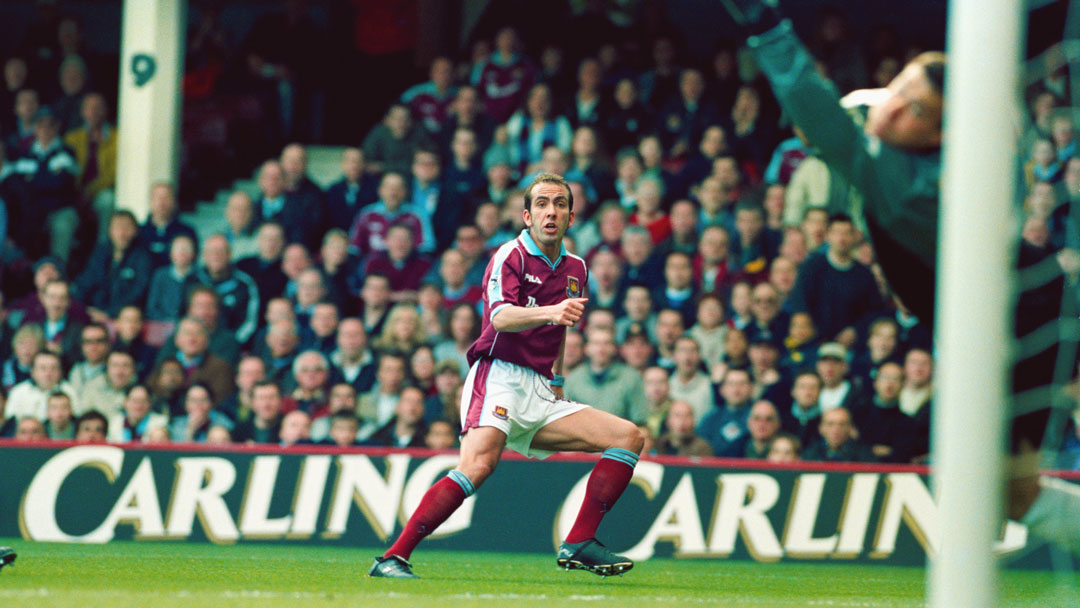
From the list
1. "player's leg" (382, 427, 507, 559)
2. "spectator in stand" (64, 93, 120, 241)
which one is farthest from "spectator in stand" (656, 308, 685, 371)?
"spectator in stand" (64, 93, 120, 241)

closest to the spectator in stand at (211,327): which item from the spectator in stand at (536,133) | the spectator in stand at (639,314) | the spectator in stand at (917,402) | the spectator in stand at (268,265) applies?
the spectator in stand at (268,265)

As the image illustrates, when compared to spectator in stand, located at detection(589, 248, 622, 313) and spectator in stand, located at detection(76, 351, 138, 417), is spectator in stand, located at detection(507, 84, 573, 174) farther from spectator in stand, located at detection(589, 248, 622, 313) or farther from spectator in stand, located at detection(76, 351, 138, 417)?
spectator in stand, located at detection(76, 351, 138, 417)

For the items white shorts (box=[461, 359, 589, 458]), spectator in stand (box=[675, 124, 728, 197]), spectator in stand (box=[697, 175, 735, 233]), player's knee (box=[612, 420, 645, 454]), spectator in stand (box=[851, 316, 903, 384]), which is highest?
spectator in stand (box=[675, 124, 728, 197])

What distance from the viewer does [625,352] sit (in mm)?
10375

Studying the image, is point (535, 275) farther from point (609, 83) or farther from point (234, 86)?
point (234, 86)

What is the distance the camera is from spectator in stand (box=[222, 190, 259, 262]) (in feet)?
40.1


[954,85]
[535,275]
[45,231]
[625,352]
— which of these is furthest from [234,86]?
[954,85]

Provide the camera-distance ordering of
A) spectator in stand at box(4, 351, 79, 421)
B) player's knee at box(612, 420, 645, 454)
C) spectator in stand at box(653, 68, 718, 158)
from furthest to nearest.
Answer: spectator in stand at box(653, 68, 718, 158) → spectator in stand at box(4, 351, 79, 421) → player's knee at box(612, 420, 645, 454)

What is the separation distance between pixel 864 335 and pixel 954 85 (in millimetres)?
6982

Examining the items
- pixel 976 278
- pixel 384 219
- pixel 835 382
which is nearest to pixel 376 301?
pixel 384 219

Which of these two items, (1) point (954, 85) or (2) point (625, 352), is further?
(2) point (625, 352)

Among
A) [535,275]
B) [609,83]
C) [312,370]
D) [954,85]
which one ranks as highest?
[609,83]

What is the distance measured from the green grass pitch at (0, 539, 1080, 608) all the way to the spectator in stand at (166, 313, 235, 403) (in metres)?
1.95

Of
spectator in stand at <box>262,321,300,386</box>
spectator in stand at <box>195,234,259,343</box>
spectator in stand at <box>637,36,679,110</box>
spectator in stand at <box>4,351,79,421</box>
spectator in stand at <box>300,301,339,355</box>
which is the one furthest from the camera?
spectator in stand at <box>637,36,679,110</box>
